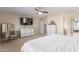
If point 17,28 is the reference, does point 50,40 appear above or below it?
below

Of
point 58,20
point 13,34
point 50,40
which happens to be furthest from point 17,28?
point 58,20

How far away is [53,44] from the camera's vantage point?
59.6 inches

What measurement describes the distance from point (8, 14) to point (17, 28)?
0.98 ft

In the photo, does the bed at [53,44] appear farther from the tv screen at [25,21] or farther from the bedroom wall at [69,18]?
the tv screen at [25,21]

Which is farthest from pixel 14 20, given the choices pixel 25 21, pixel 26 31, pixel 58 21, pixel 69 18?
pixel 69 18

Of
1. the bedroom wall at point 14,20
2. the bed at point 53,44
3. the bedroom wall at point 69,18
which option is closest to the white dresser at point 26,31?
the bedroom wall at point 14,20

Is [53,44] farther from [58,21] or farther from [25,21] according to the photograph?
[25,21]

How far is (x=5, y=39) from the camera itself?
174 cm

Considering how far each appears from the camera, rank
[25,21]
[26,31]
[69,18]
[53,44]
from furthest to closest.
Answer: [26,31] < [25,21] < [69,18] < [53,44]
